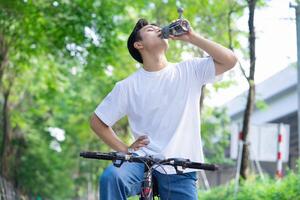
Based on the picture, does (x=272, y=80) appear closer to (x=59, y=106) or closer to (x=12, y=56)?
(x=59, y=106)

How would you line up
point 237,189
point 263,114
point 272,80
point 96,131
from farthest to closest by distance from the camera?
1. point 263,114
2. point 272,80
3. point 237,189
4. point 96,131

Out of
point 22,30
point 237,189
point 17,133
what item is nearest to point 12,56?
point 22,30

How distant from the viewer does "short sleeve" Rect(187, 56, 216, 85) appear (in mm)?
4676

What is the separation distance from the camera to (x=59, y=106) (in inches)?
1193

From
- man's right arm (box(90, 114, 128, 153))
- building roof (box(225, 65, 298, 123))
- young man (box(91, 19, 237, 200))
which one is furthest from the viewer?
building roof (box(225, 65, 298, 123))

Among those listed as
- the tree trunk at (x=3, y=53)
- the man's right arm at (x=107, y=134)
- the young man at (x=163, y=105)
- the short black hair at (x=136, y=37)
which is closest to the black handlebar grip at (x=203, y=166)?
the young man at (x=163, y=105)

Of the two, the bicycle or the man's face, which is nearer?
the bicycle

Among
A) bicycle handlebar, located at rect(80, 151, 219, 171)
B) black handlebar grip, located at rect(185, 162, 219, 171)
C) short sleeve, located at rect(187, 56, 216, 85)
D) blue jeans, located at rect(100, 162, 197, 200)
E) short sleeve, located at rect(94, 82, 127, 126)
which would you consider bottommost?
blue jeans, located at rect(100, 162, 197, 200)

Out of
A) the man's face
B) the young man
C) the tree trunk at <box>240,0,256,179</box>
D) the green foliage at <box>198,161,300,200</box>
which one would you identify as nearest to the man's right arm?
the young man

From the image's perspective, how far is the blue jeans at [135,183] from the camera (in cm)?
415

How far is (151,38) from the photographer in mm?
4738

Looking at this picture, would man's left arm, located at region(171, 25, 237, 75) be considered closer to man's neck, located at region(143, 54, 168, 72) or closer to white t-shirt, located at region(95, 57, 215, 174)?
white t-shirt, located at region(95, 57, 215, 174)

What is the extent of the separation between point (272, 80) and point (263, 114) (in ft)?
14.7

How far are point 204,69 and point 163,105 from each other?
15.2 inches
